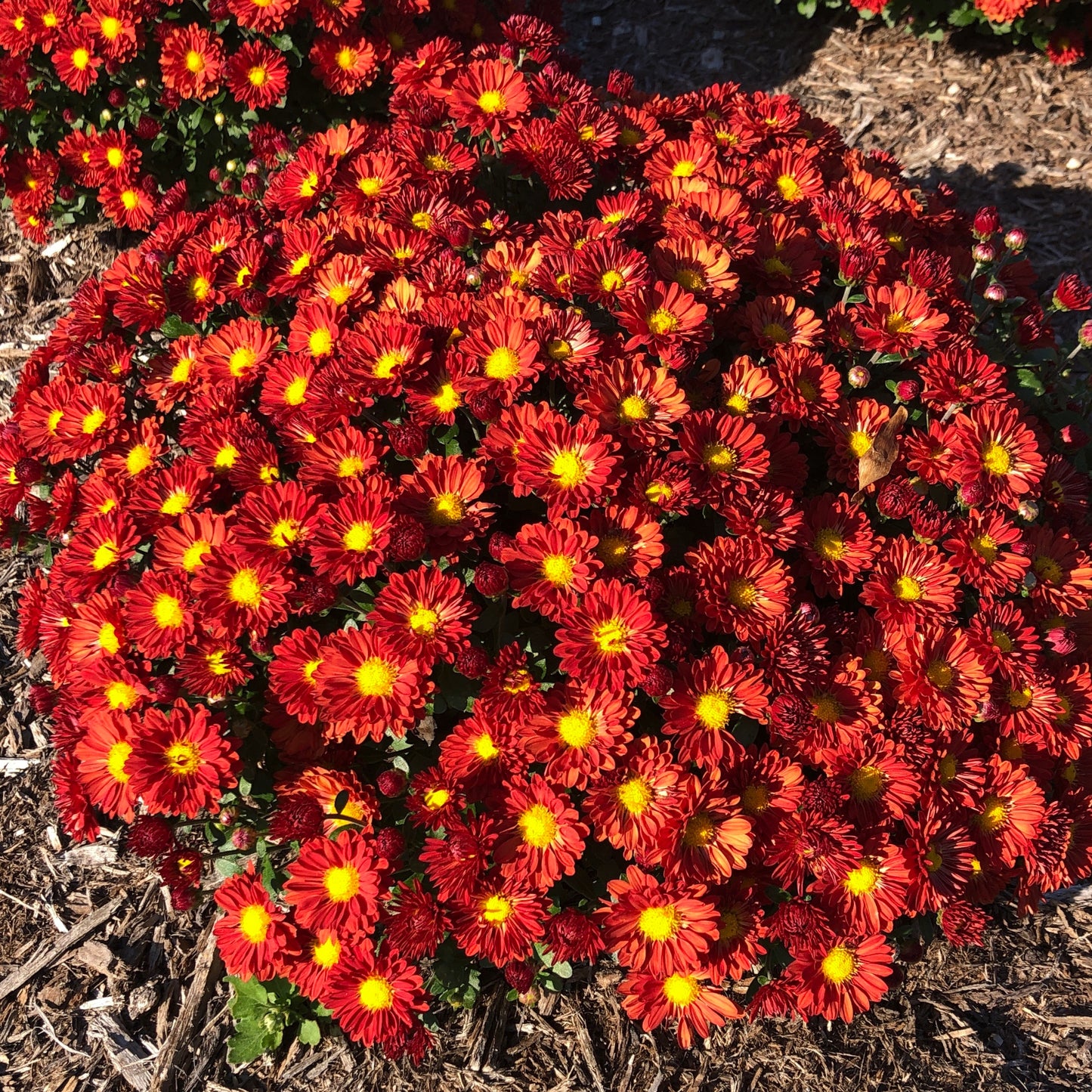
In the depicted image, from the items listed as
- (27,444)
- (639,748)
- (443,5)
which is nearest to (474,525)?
(639,748)

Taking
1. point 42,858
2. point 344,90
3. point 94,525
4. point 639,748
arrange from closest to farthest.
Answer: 1. point 639,748
2. point 94,525
3. point 42,858
4. point 344,90

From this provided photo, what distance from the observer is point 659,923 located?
1960 mm

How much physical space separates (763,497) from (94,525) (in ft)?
5.60

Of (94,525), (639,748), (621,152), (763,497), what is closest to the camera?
(639,748)

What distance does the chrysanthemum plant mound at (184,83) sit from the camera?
3.64m

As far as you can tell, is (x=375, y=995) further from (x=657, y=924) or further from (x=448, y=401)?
(x=448, y=401)

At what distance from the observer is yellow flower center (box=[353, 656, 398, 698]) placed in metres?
1.99

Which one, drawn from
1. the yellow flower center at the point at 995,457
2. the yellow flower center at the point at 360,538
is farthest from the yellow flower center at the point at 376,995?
the yellow flower center at the point at 995,457

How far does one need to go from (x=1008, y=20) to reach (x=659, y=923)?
200 inches

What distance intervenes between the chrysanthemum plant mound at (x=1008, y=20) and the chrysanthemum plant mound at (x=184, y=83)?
7.70 feet

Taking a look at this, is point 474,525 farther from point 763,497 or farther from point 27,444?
point 27,444

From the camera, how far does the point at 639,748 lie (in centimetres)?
201

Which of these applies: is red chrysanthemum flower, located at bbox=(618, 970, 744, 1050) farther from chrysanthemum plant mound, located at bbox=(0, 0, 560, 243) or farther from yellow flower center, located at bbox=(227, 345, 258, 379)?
chrysanthemum plant mound, located at bbox=(0, 0, 560, 243)

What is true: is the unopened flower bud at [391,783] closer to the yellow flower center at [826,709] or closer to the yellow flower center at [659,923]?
the yellow flower center at [659,923]
